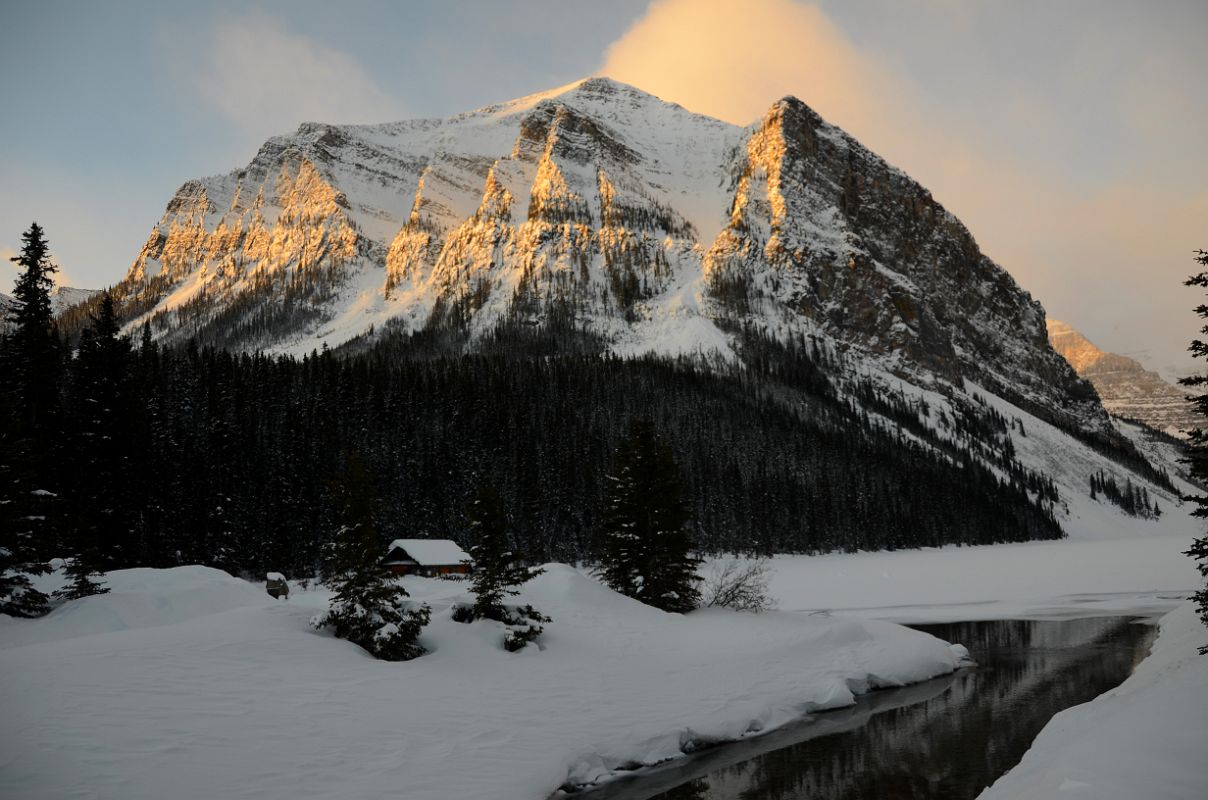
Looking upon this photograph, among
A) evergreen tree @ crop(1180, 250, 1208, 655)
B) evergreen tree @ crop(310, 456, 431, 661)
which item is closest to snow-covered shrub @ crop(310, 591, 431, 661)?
evergreen tree @ crop(310, 456, 431, 661)

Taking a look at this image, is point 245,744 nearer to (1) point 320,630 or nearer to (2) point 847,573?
(1) point 320,630

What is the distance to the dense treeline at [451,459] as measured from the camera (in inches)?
1759

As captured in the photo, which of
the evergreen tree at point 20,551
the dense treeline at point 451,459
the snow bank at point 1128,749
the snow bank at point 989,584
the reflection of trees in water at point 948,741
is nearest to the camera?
the snow bank at point 1128,749

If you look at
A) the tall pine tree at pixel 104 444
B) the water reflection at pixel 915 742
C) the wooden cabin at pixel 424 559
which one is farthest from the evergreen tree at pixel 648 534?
the tall pine tree at pixel 104 444

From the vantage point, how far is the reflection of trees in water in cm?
1772

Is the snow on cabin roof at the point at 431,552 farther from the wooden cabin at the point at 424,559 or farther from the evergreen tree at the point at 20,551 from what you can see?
the evergreen tree at the point at 20,551

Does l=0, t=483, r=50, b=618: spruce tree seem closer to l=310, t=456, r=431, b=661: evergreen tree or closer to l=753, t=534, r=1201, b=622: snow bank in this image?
l=310, t=456, r=431, b=661: evergreen tree

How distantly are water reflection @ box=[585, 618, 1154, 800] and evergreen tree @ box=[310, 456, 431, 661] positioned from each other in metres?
8.14

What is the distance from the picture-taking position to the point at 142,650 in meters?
17.9

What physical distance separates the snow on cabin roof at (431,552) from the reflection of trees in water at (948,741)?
4055 centimetres

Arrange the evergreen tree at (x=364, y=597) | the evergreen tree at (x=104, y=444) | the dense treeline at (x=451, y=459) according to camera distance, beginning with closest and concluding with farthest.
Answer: the evergreen tree at (x=364, y=597) < the evergreen tree at (x=104, y=444) < the dense treeline at (x=451, y=459)

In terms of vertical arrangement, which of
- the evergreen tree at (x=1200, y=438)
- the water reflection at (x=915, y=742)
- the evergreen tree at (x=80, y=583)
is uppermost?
the evergreen tree at (x=1200, y=438)

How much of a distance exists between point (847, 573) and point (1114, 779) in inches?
2807

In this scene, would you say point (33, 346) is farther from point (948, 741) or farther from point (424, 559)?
point (948, 741)
